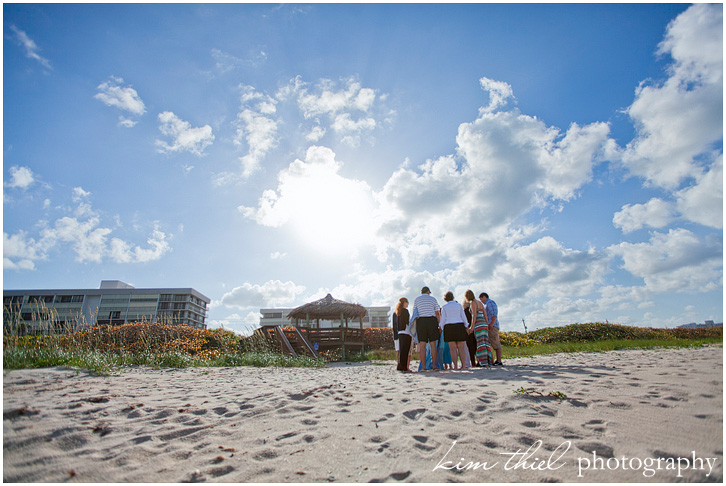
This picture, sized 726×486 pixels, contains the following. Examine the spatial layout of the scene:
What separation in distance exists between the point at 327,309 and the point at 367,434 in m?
13.5

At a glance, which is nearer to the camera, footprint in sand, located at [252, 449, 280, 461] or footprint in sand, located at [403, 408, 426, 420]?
footprint in sand, located at [252, 449, 280, 461]

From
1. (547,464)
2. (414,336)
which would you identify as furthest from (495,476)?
(414,336)

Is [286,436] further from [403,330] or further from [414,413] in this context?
[403,330]

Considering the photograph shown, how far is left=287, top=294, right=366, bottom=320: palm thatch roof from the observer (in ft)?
51.9

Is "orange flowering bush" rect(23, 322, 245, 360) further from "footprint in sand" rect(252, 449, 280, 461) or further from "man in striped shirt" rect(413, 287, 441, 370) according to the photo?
"footprint in sand" rect(252, 449, 280, 461)

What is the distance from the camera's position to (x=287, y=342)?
40.4 feet

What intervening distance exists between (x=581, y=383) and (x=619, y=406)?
1262mm

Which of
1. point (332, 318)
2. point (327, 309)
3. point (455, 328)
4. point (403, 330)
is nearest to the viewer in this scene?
point (455, 328)

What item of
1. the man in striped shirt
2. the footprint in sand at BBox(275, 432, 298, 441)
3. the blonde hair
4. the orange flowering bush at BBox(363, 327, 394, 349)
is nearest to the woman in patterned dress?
the man in striped shirt

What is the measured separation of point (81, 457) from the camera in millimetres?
2088

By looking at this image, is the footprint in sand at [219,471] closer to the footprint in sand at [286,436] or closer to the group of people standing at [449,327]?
the footprint in sand at [286,436]

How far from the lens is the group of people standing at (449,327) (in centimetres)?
712

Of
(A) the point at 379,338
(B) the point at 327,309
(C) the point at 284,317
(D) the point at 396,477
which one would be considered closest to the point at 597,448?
(D) the point at 396,477

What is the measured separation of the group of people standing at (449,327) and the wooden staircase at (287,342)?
5.75m
